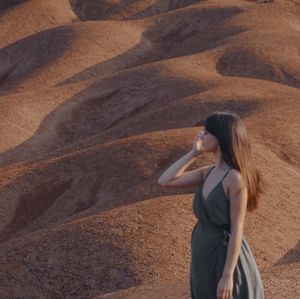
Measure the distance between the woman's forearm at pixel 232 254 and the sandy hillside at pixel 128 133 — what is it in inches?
161

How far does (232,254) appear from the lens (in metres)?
6.70

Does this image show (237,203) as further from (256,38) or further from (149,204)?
(256,38)

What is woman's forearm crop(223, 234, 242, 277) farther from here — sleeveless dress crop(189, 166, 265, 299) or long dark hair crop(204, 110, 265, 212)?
long dark hair crop(204, 110, 265, 212)

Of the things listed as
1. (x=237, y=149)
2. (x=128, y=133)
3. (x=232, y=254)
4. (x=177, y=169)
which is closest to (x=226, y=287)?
(x=232, y=254)

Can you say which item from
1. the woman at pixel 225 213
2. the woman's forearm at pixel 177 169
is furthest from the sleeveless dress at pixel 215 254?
the woman's forearm at pixel 177 169

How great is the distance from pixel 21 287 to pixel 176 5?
42.6 m

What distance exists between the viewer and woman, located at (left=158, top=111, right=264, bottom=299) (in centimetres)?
671

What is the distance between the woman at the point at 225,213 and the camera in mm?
6711

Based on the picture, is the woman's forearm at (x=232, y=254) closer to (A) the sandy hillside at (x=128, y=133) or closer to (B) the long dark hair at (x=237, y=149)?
(B) the long dark hair at (x=237, y=149)

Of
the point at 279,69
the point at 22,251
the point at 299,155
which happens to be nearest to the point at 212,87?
the point at 279,69

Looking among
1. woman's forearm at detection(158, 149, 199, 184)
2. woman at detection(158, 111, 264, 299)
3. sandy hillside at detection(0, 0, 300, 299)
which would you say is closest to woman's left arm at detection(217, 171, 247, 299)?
woman at detection(158, 111, 264, 299)

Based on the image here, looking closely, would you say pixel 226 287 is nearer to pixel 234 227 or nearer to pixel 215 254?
pixel 215 254

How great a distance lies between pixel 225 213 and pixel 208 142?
58 centimetres

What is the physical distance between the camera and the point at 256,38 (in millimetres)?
38062
